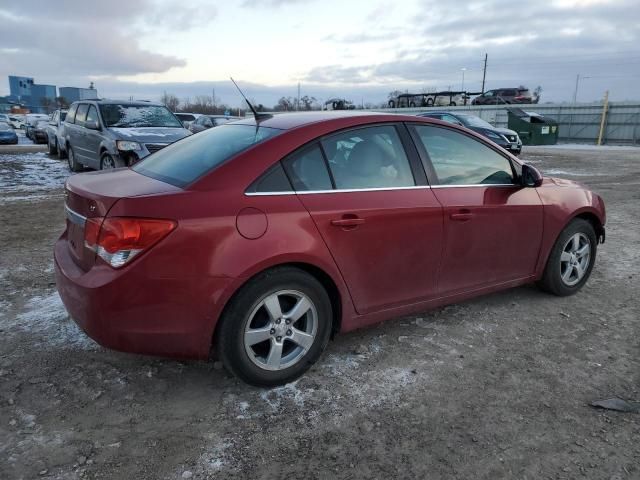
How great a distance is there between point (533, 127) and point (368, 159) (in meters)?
25.9

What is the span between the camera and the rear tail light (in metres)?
2.49

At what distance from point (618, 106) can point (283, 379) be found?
30.8 meters

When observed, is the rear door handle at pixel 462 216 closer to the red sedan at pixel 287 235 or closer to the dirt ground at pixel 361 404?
the red sedan at pixel 287 235

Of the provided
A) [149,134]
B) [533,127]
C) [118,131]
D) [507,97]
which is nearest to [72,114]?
[118,131]

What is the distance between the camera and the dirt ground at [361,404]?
2346 millimetres

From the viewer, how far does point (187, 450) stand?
7.94ft

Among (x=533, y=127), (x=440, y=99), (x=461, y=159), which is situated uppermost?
(x=440, y=99)

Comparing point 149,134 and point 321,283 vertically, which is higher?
point 149,134

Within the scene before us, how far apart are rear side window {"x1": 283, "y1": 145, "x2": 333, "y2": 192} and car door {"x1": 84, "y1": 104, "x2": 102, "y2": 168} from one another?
795 centimetres

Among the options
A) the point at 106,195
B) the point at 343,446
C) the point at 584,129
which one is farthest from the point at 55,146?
the point at 584,129

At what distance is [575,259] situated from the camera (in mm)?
4375

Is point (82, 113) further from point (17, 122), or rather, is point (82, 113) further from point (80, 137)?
point (17, 122)

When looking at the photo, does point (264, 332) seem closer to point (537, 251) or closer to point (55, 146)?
point (537, 251)

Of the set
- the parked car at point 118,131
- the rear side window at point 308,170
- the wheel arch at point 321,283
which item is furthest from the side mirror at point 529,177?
the parked car at point 118,131
